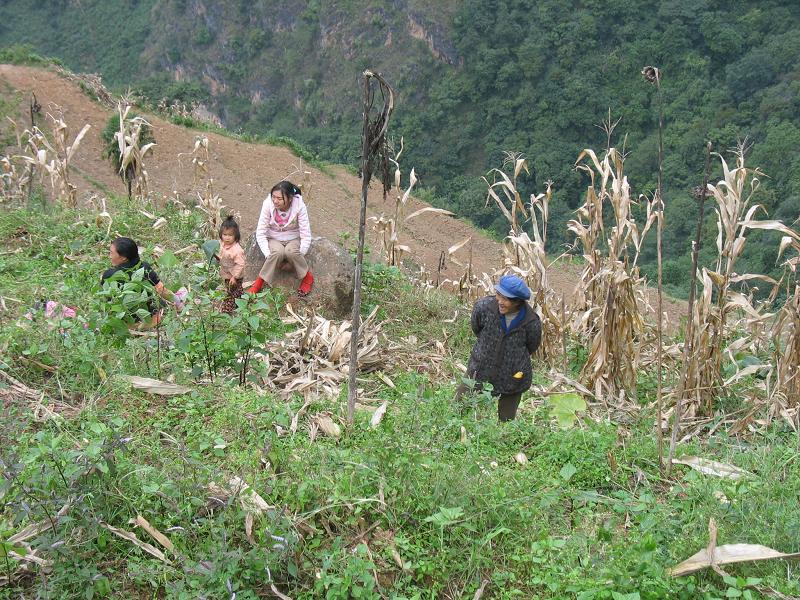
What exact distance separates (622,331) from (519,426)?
1476 mm

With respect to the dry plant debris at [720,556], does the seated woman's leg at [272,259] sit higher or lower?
higher

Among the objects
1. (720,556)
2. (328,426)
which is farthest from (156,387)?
(720,556)

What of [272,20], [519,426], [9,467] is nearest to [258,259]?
[519,426]

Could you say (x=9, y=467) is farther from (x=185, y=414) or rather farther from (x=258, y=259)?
(x=258, y=259)

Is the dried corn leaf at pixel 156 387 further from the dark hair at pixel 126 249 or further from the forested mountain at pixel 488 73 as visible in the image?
the forested mountain at pixel 488 73

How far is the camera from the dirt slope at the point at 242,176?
52.6 feet

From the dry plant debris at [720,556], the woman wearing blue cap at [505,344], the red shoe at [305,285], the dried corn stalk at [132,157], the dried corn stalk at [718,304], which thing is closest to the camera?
the dry plant debris at [720,556]

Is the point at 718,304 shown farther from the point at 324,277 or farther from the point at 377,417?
the point at 324,277

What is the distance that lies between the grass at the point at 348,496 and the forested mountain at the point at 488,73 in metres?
7.27

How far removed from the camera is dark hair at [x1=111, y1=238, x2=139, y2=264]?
4.16 m

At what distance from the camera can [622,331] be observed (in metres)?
4.76

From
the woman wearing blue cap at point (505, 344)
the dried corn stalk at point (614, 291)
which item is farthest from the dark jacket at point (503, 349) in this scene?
the dried corn stalk at point (614, 291)

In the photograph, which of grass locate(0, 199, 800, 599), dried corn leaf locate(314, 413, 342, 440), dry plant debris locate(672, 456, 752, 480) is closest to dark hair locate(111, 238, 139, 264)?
grass locate(0, 199, 800, 599)

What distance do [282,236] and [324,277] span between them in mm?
451
